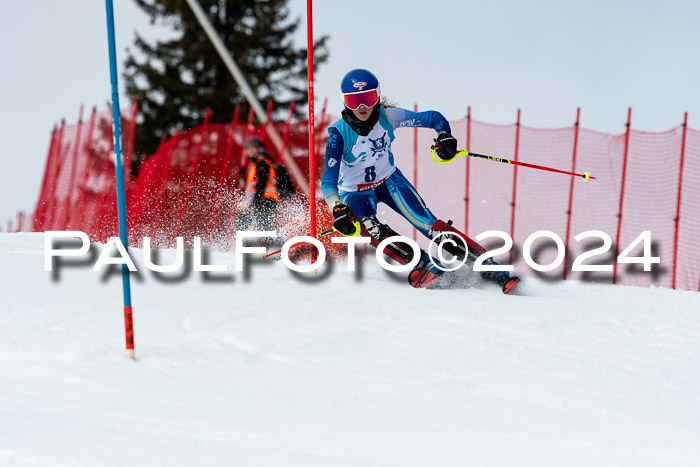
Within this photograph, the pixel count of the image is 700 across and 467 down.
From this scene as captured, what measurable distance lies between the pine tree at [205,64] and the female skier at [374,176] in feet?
39.5

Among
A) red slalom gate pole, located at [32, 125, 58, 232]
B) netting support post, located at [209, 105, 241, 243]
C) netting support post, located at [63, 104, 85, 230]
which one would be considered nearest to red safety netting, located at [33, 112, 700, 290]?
netting support post, located at [209, 105, 241, 243]

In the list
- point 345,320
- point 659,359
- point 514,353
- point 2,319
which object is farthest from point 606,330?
point 2,319

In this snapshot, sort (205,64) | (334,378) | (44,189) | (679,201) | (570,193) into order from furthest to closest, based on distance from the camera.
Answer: (205,64) < (44,189) < (570,193) < (679,201) < (334,378)

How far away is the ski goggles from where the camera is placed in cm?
456

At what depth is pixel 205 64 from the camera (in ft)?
56.1

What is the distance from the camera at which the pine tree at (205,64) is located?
1659 cm

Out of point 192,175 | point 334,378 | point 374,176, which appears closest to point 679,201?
point 374,176

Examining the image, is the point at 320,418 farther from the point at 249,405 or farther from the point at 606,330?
the point at 606,330

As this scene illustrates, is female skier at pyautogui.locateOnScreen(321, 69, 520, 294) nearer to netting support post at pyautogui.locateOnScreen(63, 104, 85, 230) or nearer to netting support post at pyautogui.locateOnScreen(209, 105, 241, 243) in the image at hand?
netting support post at pyautogui.locateOnScreen(209, 105, 241, 243)

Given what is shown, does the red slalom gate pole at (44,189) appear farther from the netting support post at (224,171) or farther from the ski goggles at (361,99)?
the ski goggles at (361,99)

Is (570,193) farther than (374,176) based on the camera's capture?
Yes

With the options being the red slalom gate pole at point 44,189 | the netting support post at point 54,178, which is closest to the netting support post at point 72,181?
the netting support post at point 54,178

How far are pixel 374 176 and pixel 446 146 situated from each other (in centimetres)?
57

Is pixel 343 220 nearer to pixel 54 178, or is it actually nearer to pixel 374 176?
pixel 374 176
